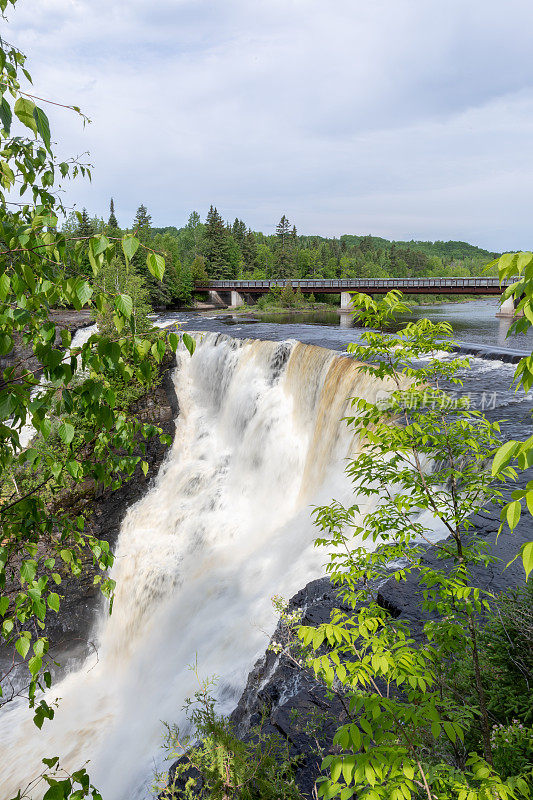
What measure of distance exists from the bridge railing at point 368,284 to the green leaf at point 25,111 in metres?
35.2

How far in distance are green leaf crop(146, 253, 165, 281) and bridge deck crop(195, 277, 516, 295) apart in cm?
3138

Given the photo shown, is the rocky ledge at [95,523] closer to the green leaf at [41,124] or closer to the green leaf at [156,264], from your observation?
the green leaf at [156,264]

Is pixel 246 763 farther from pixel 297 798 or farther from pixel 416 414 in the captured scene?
pixel 416 414

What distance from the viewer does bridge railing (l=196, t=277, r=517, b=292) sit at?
1559 inches

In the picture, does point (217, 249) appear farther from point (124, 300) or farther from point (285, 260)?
point (124, 300)

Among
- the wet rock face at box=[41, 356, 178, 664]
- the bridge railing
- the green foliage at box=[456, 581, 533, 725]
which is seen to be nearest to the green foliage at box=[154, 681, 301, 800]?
the green foliage at box=[456, 581, 533, 725]

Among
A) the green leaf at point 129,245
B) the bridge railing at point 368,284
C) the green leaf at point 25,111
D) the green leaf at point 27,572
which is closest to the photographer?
the green leaf at point 129,245

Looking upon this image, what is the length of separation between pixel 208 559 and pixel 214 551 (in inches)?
12.6

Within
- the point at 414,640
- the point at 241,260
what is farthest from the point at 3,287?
→ the point at 241,260

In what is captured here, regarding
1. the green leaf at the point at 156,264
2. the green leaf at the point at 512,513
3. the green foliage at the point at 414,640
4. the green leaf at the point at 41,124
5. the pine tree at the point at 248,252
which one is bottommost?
the green foliage at the point at 414,640

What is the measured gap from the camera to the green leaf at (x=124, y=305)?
2.04 m

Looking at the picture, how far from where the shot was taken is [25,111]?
6.37 feet

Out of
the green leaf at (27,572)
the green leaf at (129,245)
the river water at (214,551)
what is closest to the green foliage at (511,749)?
the green leaf at (27,572)

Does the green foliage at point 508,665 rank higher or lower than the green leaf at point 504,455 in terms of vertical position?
lower
